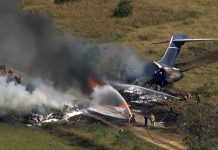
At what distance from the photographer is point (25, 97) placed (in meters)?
38.8

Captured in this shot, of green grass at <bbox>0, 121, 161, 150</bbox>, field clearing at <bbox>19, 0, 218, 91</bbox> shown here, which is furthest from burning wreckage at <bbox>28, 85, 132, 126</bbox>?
field clearing at <bbox>19, 0, 218, 91</bbox>

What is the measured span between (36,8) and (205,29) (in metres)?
27.1

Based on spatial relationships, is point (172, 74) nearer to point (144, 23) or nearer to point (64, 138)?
point (64, 138)

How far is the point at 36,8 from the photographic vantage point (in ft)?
259

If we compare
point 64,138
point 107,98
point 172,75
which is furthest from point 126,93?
point 64,138

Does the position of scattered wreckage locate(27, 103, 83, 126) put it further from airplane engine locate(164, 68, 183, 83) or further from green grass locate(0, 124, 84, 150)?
airplane engine locate(164, 68, 183, 83)

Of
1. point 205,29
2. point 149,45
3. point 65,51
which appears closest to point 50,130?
point 65,51

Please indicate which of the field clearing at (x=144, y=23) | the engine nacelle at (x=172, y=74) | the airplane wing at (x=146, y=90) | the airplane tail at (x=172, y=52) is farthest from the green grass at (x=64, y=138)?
the field clearing at (x=144, y=23)

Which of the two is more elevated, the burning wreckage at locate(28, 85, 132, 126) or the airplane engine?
the airplane engine

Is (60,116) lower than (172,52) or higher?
lower

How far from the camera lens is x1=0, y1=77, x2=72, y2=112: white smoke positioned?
38.2 metres

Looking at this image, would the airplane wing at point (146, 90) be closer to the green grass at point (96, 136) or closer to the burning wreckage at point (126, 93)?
the burning wreckage at point (126, 93)

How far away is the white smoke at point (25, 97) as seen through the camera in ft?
125

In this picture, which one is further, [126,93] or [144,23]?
[144,23]
